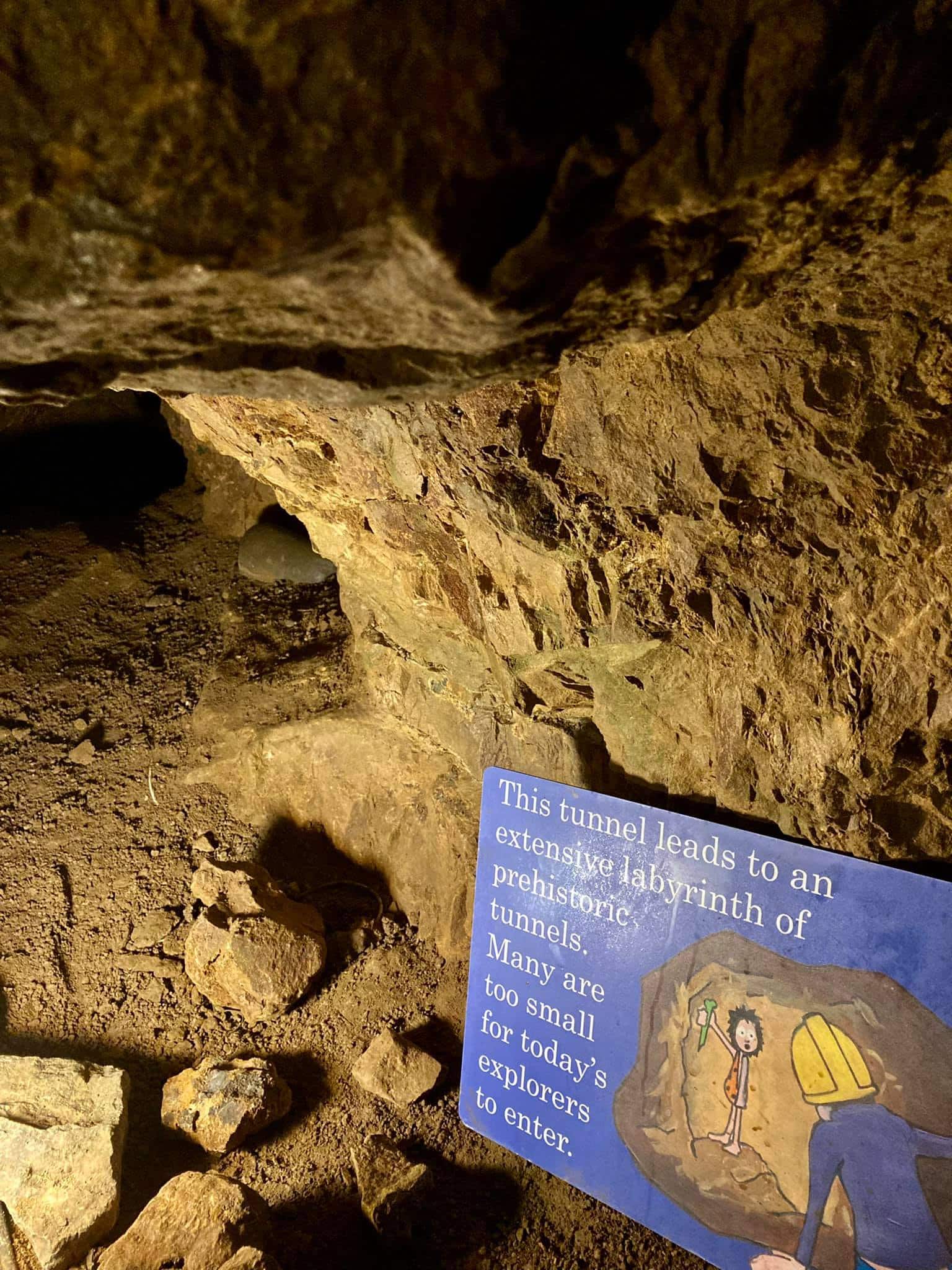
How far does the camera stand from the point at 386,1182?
239 centimetres

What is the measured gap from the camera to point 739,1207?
1.85 meters

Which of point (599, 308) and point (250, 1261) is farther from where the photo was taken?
point (250, 1261)

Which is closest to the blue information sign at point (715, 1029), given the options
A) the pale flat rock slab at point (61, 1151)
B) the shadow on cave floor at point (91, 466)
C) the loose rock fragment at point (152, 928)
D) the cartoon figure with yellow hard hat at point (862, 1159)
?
the cartoon figure with yellow hard hat at point (862, 1159)

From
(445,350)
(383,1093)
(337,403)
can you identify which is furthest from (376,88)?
(383,1093)

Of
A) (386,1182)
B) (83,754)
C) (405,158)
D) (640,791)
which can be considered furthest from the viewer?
(83,754)

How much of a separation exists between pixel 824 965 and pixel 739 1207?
59 cm

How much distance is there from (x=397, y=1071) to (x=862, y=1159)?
1451 millimetres

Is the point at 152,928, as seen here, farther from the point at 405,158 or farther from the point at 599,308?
the point at 405,158

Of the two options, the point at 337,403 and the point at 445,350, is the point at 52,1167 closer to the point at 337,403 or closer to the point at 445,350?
the point at 337,403

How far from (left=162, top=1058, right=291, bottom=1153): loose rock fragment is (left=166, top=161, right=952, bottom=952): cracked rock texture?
1.16m

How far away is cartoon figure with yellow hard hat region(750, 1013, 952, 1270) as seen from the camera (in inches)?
63.9

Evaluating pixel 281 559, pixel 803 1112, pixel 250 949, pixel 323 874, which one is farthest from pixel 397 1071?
pixel 281 559

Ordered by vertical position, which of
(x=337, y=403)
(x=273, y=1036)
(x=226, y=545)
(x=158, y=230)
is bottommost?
(x=273, y=1036)

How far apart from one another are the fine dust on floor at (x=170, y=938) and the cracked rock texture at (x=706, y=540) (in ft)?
3.62
